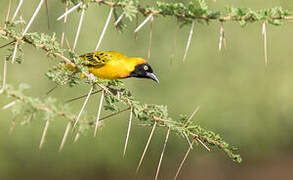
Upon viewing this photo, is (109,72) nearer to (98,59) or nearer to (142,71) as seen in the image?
(98,59)

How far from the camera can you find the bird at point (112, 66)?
7598 mm

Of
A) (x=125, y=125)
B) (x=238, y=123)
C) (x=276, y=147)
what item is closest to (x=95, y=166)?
(x=125, y=125)

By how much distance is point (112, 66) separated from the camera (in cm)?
779

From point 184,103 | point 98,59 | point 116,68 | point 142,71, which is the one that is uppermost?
point 98,59

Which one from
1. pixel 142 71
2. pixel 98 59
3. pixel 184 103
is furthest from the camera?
pixel 184 103

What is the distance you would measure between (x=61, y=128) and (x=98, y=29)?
3.14 metres

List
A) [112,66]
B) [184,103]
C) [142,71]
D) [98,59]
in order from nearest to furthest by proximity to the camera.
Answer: [98,59]
[112,66]
[142,71]
[184,103]

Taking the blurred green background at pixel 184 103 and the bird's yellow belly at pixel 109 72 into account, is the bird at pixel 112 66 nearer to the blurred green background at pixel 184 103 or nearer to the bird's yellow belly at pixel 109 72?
the bird's yellow belly at pixel 109 72

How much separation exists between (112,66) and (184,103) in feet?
30.0

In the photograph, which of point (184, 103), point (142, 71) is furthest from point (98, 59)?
point (184, 103)

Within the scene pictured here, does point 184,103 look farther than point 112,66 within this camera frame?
Yes

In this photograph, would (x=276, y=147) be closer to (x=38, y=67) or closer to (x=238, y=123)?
(x=238, y=123)

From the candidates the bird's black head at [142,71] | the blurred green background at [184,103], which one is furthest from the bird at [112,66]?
the blurred green background at [184,103]

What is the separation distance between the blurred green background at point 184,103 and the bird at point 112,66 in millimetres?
6023
